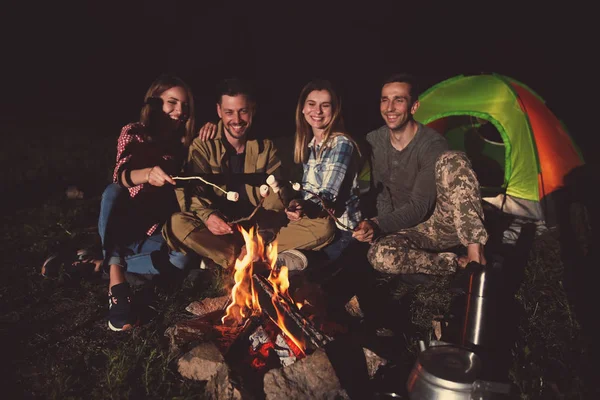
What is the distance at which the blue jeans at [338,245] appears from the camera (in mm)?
4777

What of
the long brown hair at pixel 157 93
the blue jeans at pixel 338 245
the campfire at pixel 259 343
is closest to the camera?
the campfire at pixel 259 343

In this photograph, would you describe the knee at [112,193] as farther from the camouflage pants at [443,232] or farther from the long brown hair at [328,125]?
the camouflage pants at [443,232]

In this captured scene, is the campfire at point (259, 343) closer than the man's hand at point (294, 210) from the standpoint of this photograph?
Yes

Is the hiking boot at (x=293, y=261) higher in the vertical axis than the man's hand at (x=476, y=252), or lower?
lower

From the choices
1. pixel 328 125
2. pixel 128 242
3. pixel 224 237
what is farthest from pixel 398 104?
pixel 128 242

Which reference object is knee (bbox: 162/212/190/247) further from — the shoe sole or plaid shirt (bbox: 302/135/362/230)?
plaid shirt (bbox: 302/135/362/230)

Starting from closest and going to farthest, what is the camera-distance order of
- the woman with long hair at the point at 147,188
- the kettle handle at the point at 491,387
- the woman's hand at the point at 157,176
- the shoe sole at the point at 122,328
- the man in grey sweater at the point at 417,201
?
the kettle handle at the point at 491,387
the shoe sole at the point at 122,328
the woman's hand at the point at 157,176
the woman with long hair at the point at 147,188
the man in grey sweater at the point at 417,201

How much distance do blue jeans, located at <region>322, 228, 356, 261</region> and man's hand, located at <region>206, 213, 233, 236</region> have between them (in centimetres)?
119

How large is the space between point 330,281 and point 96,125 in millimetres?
10538

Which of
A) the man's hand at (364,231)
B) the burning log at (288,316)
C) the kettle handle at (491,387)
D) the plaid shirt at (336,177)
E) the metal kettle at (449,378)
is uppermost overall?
the plaid shirt at (336,177)

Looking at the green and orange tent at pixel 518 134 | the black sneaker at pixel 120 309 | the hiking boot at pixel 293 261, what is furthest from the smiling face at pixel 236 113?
the green and orange tent at pixel 518 134

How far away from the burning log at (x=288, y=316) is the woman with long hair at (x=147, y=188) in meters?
1.25

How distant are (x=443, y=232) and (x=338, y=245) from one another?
1139 mm

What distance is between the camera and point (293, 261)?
446 cm
